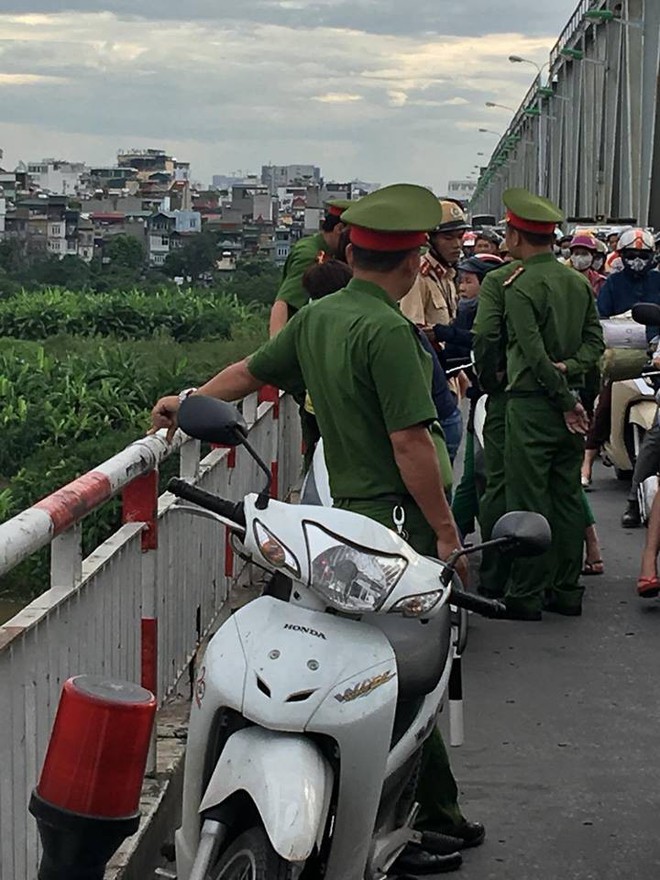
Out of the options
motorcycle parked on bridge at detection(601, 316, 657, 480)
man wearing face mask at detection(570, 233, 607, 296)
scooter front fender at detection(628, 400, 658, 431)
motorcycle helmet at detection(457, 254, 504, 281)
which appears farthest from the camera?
man wearing face mask at detection(570, 233, 607, 296)

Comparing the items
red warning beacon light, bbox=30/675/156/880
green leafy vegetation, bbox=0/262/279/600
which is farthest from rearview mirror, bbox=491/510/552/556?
green leafy vegetation, bbox=0/262/279/600

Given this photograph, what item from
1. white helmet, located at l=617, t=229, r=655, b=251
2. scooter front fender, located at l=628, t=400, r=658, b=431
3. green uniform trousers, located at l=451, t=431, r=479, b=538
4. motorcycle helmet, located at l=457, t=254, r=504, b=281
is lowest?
green uniform trousers, located at l=451, t=431, r=479, b=538

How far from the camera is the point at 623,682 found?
25.3 ft

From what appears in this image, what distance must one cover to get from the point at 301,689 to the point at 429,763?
1.54m

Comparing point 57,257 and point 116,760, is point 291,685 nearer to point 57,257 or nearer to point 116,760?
point 116,760

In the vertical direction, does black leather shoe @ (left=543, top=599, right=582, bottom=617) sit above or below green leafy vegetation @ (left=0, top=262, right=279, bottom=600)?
above

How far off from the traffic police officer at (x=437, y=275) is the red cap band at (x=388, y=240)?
158 inches

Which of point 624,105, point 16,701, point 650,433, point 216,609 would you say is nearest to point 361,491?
point 16,701

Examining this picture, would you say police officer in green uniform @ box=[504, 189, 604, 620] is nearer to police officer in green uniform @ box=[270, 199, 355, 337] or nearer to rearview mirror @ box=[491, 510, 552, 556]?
police officer in green uniform @ box=[270, 199, 355, 337]

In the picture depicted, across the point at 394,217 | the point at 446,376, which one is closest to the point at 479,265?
the point at 446,376

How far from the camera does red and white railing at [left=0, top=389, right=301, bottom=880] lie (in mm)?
3883

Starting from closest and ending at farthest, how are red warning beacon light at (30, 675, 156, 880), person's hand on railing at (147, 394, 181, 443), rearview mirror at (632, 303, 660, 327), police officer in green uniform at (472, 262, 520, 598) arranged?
1. red warning beacon light at (30, 675, 156, 880)
2. person's hand on railing at (147, 394, 181, 443)
3. rearview mirror at (632, 303, 660, 327)
4. police officer in green uniform at (472, 262, 520, 598)

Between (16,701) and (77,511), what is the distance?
0.50 m

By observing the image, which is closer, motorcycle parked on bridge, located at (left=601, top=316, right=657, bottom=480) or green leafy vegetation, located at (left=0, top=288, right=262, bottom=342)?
motorcycle parked on bridge, located at (left=601, top=316, right=657, bottom=480)
